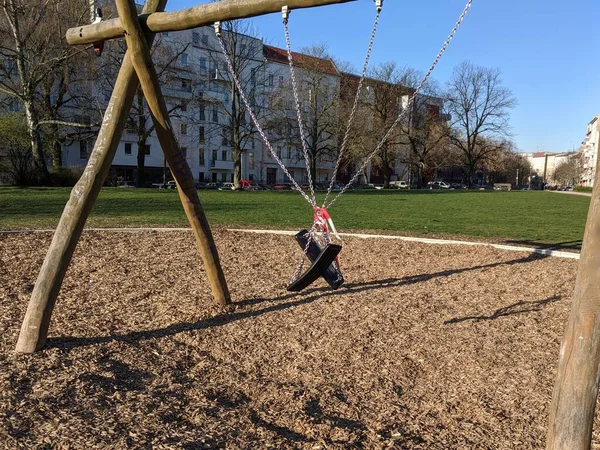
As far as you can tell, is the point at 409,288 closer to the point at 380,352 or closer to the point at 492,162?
the point at 380,352

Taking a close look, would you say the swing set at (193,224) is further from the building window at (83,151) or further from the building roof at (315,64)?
the building window at (83,151)

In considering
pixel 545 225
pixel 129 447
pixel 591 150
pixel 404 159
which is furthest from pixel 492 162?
pixel 129 447

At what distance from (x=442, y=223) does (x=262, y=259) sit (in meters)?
8.86

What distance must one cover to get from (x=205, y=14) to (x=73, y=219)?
6.95 feet

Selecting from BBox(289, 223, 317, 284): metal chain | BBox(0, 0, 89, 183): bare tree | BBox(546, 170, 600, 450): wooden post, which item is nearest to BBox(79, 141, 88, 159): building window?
BBox(0, 0, 89, 183): bare tree

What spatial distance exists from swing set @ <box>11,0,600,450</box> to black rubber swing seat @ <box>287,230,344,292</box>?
0.04 ft

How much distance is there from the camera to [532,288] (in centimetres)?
683

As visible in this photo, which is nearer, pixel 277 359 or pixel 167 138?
pixel 277 359

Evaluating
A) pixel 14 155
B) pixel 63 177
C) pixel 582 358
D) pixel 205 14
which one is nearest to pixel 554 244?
pixel 205 14

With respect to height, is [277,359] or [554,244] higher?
[554,244]

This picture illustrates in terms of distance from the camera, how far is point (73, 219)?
428 cm

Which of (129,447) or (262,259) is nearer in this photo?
(129,447)

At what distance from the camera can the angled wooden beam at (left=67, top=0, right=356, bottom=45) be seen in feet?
13.6

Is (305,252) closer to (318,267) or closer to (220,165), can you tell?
(318,267)
